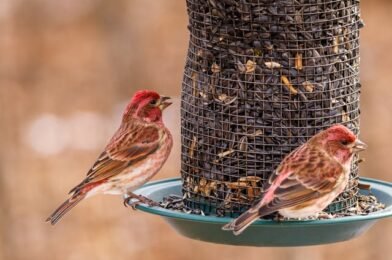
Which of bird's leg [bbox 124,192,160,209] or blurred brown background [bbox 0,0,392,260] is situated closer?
bird's leg [bbox 124,192,160,209]

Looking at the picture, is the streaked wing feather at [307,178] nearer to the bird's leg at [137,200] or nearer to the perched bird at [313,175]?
the perched bird at [313,175]

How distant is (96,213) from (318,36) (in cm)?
846

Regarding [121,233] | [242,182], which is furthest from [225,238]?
[121,233]

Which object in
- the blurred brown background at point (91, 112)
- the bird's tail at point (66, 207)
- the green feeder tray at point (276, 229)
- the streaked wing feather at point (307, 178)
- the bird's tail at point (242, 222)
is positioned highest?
the streaked wing feather at point (307, 178)

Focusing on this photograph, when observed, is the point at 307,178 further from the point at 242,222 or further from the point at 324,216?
the point at 242,222

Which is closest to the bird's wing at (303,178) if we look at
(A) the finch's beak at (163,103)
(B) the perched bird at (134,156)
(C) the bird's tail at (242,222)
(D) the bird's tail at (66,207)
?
(C) the bird's tail at (242,222)

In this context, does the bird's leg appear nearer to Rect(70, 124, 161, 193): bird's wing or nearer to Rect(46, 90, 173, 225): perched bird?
Rect(46, 90, 173, 225): perched bird

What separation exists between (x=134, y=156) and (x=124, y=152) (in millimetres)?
127

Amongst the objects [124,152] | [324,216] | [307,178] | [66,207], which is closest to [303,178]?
[307,178]

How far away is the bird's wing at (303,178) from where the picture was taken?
28.9ft

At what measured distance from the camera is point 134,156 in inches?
395

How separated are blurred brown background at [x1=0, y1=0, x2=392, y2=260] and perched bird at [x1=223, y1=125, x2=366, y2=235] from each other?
6.53m

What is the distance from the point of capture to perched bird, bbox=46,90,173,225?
9.95 m

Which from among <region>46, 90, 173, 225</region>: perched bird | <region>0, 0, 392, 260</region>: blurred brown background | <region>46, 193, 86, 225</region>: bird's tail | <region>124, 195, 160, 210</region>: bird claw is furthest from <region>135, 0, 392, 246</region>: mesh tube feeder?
<region>0, 0, 392, 260</region>: blurred brown background
